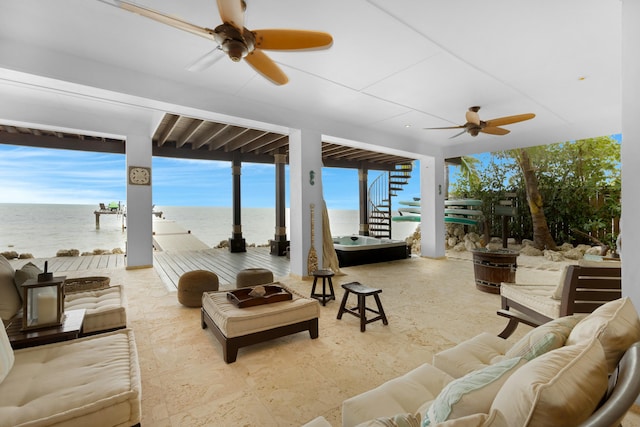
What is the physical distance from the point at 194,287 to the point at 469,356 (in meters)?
3.33

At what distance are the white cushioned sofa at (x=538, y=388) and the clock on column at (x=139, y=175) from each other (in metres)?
6.12

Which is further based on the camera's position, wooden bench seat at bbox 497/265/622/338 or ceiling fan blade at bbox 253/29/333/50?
wooden bench seat at bbox 497/265/622/338

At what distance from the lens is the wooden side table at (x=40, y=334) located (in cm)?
175

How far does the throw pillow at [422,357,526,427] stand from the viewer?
0.82 meters

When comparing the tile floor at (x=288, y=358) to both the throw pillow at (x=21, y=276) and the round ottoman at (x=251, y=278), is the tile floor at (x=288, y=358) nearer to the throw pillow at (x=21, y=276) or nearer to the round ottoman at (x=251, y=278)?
the round ottoman at (x=251, y=278)

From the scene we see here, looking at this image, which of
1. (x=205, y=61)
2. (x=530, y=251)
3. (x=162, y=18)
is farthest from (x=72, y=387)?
(x=530, y=251)

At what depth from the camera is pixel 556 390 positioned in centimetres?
70

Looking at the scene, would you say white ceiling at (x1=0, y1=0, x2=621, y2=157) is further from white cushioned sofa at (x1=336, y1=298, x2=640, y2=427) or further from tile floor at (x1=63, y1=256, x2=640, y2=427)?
tile floor at (x1=63, y1=256, x2=640, y2=427)

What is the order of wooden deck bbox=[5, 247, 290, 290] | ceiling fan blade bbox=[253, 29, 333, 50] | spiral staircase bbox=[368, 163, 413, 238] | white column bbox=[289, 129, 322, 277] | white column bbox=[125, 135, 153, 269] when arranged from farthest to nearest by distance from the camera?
1. spiral staircase bbox=[368, 163, 413, 238]
2. white column bbox=[125, 135, 153, 269]
3. wooden deck bbox=[5, 247, 290, 290]
4. white column bbox=[289, 129, 322, 277]
5. ceiling fan blade bbox=[253, 29, 333, 50]

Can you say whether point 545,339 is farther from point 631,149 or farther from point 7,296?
point 7,296

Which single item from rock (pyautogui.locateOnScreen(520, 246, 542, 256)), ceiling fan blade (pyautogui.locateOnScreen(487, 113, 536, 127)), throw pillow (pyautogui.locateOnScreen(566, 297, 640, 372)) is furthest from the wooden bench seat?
rock (pyautogui.locateOnScreen(520, 246, 542, 256))

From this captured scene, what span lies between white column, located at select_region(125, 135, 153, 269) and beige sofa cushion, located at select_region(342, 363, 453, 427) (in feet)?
19.4

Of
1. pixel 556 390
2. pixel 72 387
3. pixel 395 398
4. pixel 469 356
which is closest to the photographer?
pixel 556 390

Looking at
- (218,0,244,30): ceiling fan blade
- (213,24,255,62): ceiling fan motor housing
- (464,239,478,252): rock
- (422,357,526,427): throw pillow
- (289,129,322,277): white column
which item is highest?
(218,0,244,30): ceiling fan blade
